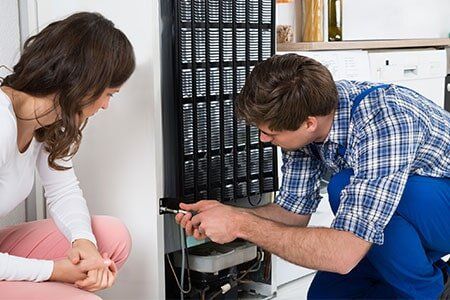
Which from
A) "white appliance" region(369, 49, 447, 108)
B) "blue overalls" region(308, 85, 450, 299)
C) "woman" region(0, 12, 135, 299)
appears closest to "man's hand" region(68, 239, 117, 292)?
"woman" region(0, 12, 135, 299)

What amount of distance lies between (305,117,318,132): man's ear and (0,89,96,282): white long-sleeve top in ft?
1.70

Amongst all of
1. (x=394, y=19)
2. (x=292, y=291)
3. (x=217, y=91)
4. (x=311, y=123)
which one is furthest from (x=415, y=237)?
(x=394, y=19)

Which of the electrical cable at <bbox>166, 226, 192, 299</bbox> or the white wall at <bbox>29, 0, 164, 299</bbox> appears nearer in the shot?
the white wall at <bbox>29, 0, 164, 299</bbox>

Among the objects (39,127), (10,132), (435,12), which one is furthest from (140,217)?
(435,12)

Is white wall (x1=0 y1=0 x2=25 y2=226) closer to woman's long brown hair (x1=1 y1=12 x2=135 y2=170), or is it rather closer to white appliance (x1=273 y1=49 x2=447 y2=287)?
woman's long brown hair (x1=1 y1=12 x2=135 y2=170)

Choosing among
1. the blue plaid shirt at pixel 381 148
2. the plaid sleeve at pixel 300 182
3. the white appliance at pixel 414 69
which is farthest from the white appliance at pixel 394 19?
the blue plaid shirt at pixel 381 148

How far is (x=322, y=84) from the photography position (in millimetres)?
1356

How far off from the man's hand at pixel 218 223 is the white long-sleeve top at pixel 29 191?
0.24m

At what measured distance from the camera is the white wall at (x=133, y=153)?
1.62 meters

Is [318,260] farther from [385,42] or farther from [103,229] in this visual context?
[385,42]

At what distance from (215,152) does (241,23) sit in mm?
355

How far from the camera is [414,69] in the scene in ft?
9.14

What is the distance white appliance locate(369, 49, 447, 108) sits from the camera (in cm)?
257

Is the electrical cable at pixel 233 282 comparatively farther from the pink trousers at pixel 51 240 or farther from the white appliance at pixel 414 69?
the white appliance at pixel 414 69
